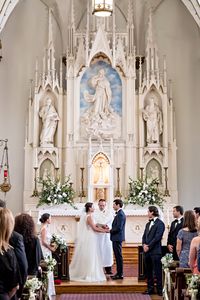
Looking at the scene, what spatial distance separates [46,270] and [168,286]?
1.90 meters

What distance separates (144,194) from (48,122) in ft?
12.6

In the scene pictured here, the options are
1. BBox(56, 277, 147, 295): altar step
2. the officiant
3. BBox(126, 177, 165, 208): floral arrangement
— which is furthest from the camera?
BBox(126, 177, 165, 208): floral arrangement

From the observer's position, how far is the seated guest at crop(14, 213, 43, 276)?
5922 millimetres

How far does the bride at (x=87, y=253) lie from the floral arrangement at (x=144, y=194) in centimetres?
405

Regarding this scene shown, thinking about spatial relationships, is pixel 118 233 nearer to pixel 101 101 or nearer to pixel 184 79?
pixel 101 101

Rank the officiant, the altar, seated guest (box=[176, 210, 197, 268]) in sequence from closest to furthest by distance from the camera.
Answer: seated guest (box=[176, 210, 197, 268])
the officiant
the altar

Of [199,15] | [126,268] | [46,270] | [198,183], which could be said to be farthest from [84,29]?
[46,270]

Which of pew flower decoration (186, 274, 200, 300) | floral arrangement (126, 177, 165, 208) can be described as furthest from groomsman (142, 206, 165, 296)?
floral arrangement (126, 177, 165, 208)

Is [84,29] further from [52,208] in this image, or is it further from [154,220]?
[154,220]

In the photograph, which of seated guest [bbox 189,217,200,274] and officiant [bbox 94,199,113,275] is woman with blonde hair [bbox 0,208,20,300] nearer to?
seated guest [bbox 189,217,200,274]

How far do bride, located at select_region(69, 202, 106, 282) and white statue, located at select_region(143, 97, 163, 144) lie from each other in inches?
231

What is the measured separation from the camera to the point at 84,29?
695 inches

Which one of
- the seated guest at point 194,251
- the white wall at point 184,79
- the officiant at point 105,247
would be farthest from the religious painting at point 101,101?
the seated guest at point 194,251

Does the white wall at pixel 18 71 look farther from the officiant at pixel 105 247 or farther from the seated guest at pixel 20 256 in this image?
the seated guest at pixel 20 256
